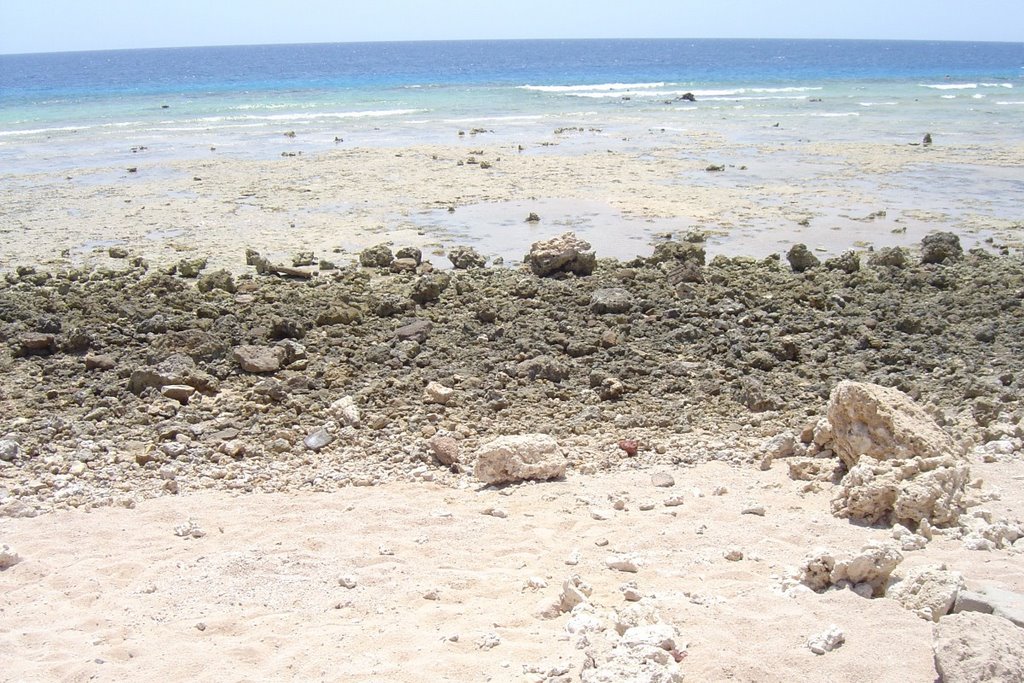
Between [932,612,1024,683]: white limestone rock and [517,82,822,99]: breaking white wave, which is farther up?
[517,82,822,99]: breaking white wave

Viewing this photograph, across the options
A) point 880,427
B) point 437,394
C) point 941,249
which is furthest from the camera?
point 941,249

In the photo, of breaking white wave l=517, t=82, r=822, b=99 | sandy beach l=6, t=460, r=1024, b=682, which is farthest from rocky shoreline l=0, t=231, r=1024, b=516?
breaking white wave l=517, t=82, r=822, b=99

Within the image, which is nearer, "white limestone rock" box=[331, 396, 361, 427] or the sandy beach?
the sandy beach

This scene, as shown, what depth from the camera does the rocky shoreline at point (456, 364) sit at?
6.42 meters

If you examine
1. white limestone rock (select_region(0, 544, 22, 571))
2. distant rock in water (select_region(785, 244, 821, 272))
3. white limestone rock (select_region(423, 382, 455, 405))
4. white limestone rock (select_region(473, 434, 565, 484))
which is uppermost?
distant rock in water (select_region(785, 244, 821, 272))

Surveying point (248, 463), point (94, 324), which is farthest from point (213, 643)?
point (94, 324)

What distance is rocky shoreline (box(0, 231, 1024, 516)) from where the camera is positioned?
21.1 ft

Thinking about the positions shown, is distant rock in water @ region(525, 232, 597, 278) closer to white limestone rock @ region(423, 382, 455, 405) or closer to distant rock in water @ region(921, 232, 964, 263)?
white limestone rock @ region(423, 382, 455, 405)

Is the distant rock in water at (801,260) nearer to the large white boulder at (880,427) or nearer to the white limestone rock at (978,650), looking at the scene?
the large white boulder at (880,427)

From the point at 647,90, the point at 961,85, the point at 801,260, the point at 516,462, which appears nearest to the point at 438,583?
the point at 516,462

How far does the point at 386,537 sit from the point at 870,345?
4.69m

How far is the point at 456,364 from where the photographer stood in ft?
25.7

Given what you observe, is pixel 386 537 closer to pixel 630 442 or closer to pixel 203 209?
pixel 630 442

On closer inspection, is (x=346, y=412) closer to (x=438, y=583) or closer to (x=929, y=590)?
(x=438, y=583)
